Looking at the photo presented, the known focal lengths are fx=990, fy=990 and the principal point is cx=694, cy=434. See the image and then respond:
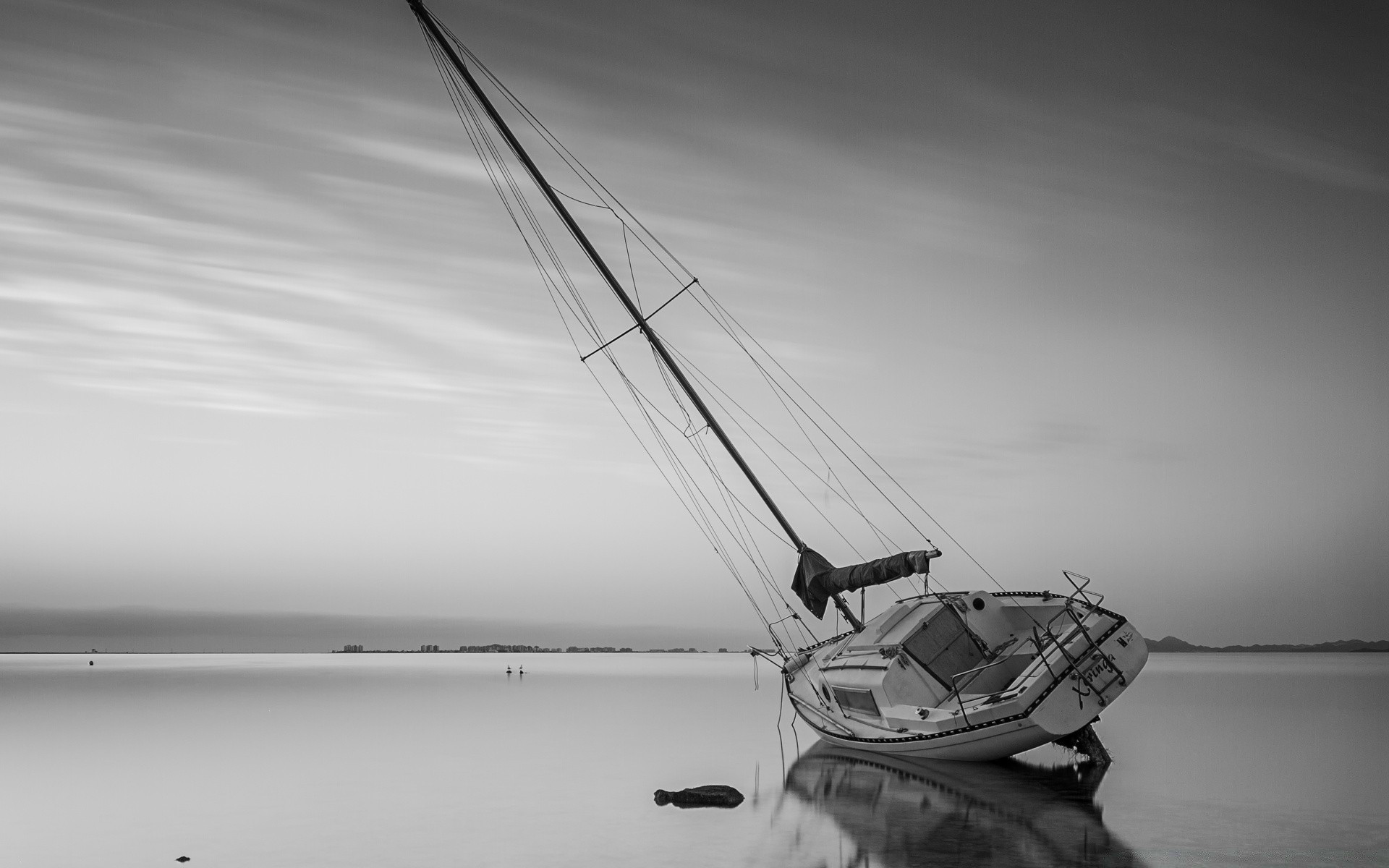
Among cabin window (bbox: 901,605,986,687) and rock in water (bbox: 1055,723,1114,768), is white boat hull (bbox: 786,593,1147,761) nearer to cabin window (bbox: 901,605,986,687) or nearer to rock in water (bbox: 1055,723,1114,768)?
cabin window (bbox: 901,605,986,687)

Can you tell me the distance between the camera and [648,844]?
14.4 meters

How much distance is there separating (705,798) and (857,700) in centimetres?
636

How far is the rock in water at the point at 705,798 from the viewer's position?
1766cm

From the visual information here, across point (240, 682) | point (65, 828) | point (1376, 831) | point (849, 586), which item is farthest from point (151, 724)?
point (240, 682)

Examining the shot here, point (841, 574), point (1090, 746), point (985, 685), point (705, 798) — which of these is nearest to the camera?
point (705, 798)

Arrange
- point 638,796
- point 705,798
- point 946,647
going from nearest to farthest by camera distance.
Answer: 1. point 705,798
2. point 638,796
3. point 946,647

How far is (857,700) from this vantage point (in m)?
23.0

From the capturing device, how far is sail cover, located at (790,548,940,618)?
24.0 m

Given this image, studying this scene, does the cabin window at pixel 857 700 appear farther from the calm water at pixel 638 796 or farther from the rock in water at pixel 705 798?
the rock in water at pixel 705 798

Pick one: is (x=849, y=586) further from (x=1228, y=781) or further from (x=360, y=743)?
(x=360, y=743)

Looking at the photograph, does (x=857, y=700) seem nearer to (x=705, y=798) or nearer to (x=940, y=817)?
(x=705, y=798)

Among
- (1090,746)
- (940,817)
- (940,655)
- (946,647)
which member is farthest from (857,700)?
(940,817)

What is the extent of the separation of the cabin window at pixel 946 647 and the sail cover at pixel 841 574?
160 centimetres

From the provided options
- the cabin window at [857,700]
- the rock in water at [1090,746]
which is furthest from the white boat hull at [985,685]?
the rock in water at [1090,746]
